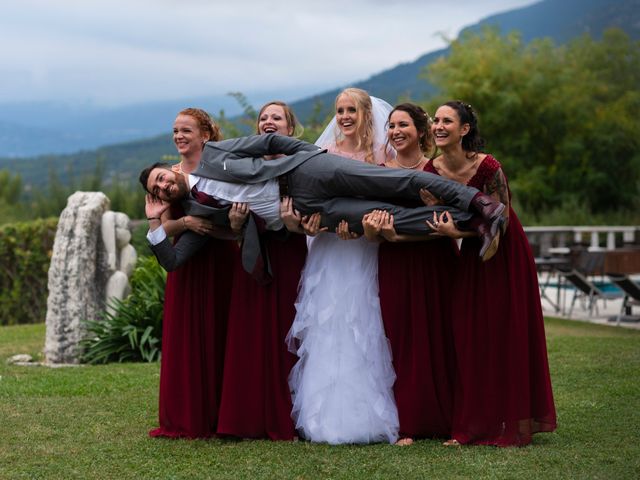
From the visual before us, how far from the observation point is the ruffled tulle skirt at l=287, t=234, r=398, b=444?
5809 mm

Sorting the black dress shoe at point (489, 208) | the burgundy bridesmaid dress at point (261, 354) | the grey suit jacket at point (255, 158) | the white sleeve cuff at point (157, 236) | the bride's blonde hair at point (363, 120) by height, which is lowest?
the burgundy bridesmaid dress at point (261, 354)

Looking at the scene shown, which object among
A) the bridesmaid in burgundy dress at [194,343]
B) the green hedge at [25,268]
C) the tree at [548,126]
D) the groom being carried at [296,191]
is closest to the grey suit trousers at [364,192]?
the groom being carried at [296,191]

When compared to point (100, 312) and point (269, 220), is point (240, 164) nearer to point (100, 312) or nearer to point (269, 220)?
point (269, 220)

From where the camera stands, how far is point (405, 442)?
5.75 metres

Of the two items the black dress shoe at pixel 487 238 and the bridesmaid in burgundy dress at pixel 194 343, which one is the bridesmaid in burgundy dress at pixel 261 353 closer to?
the bridesmaid in burgundy dress at pixel 194 343

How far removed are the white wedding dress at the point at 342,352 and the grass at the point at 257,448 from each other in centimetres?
16

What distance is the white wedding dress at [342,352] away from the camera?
229 inches

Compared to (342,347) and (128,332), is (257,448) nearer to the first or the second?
(342,347)

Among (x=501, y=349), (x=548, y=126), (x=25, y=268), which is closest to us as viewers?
(x=501, y=349)

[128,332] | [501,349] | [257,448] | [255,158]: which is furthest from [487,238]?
[128,332]

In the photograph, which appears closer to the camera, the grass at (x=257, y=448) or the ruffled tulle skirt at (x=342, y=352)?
the grass at (x=257, y=448)

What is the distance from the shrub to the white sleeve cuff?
4175mm

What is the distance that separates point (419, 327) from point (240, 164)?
1436mm

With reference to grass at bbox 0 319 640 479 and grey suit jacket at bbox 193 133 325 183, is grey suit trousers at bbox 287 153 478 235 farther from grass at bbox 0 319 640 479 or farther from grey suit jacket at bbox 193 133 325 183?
grass at bbox 0 319 640 479
